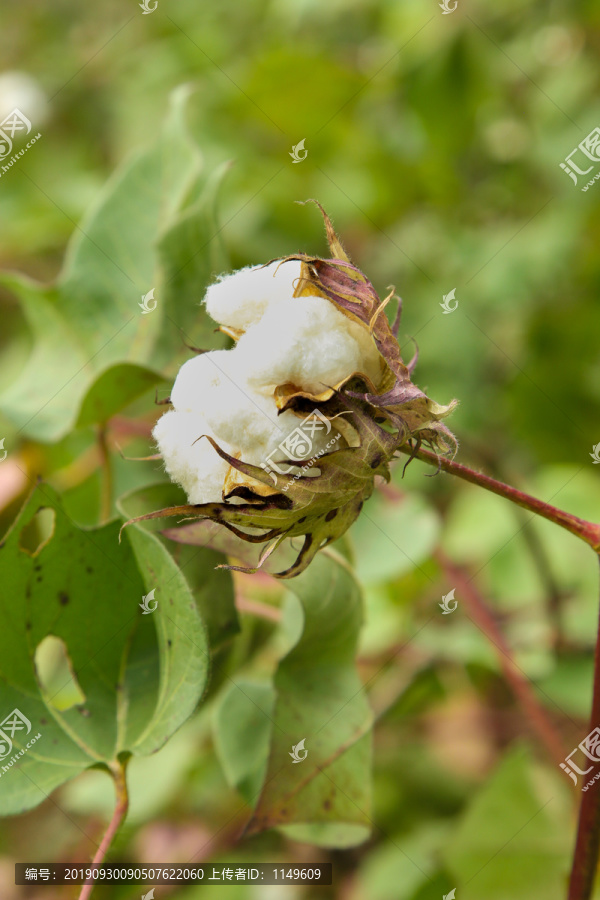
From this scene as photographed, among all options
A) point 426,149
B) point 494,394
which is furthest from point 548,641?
point 426,149

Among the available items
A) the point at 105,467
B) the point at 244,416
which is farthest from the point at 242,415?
the point at 105,467

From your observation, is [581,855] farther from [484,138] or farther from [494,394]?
[484,138]
